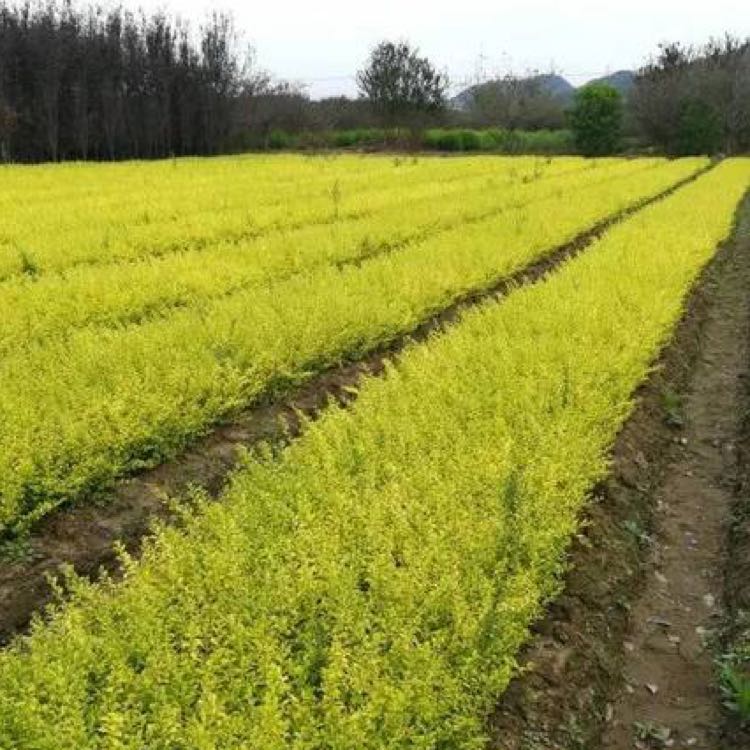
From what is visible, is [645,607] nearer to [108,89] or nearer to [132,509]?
[132,509]

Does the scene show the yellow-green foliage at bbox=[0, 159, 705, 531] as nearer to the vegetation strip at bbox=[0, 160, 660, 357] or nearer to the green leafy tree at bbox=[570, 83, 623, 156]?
the vegetation strip at bbox=[0, 160, 660, 357]

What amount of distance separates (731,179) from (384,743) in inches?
1242

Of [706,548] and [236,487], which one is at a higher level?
[236,487]

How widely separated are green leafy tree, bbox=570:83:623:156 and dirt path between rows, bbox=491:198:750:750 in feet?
159

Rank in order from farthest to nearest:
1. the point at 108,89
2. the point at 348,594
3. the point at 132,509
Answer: the point at 108,89, the point at 132,509, the point at 348,594

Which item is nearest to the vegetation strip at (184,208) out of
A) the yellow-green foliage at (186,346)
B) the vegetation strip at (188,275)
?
the vegetation strip at (188,275)

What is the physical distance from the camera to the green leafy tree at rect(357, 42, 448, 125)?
5934cm

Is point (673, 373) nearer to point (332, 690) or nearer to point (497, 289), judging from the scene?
point (497, 289)

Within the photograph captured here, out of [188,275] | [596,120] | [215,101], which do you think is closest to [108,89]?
[215,101]

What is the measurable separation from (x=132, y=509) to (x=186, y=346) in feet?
7.92

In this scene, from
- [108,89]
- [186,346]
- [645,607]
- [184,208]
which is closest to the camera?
[645,607]

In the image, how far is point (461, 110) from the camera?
72.6m

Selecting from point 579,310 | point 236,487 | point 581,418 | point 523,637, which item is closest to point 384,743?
point 523,637

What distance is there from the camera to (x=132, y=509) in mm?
5465
